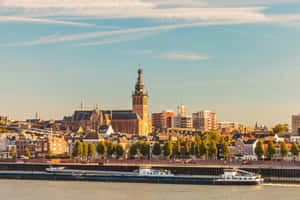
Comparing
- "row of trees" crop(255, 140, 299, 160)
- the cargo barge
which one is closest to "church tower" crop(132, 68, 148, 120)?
"row of trees" crop(255, 140, 299, 160)

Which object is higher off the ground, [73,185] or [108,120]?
[108,120]

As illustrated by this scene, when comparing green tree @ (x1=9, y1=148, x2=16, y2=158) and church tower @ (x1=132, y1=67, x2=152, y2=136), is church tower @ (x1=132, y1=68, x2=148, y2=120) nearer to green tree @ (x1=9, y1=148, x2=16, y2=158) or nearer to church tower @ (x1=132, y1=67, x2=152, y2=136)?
church tower @ (x1=132, y1=67, x2=152, y2=136)

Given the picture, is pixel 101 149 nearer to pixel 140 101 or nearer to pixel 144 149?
pixel 144 149

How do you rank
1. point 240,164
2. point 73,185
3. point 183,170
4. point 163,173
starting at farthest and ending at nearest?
point 240,164, point 183,170, point 163,173, point 73,185

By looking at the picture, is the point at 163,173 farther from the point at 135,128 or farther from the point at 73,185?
the point at 135,128

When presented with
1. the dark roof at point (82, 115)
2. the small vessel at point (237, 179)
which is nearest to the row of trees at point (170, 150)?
the small vessel at point (237, 179)

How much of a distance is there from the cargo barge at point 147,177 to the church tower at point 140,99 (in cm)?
7937

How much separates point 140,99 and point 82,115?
14.6 m

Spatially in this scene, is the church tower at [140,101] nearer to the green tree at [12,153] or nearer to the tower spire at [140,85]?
the tower spire at [140,85]

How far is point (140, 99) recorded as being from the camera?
156250 millimetres

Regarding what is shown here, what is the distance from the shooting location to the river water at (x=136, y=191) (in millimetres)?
52938

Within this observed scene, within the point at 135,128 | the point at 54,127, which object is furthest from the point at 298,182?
the point at 54,127

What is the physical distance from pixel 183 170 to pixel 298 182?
46.6ft

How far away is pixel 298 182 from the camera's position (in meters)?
66.1
